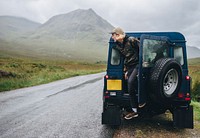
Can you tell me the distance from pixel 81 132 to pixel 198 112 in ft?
15.8

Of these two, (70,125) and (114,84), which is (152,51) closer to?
(114,84)

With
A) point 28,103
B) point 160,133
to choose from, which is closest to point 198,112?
point 160,133

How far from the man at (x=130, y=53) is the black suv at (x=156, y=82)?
242mm

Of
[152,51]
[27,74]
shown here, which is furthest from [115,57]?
[27,74]

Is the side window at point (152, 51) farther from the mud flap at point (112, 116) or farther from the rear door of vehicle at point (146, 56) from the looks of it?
the mud flap at point (112, 116)

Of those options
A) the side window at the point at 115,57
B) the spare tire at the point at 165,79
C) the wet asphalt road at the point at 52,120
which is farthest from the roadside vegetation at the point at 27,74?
the spare tire at the point at 165,79

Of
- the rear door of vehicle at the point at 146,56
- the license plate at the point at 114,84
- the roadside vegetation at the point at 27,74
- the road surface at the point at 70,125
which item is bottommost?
the road surface at the point at 70,125

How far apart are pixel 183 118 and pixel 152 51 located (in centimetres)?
184

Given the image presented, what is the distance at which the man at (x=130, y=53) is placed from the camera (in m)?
5.09

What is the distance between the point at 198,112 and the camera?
8250 mm

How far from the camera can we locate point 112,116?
18.9 feet

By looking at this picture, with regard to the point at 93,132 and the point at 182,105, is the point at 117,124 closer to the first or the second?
the point at 93,132

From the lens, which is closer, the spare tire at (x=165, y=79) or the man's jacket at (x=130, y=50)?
the spare tire at (x=165, y=79)

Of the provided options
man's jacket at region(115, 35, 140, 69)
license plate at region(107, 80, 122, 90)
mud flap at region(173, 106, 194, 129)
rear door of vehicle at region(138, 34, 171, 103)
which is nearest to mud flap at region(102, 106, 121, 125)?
license plate at region(107, 80, 122, 90)
